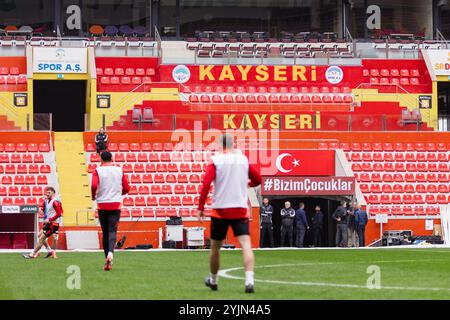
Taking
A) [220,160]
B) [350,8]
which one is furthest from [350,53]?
[220,160]

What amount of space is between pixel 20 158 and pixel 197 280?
96.8 ft

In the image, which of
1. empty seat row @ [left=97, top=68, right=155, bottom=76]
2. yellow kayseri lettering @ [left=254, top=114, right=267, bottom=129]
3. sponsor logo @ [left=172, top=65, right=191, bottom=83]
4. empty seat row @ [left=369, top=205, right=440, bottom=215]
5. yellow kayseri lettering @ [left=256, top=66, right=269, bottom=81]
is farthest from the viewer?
yellow kayseri lettering @ [left=256, top=66, right=269, bottom=81]

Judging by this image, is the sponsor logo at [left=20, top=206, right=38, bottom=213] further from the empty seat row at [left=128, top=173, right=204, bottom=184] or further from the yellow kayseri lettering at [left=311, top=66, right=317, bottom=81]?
the yellow kayseri lettering at [left=311, top=66, right=317, bottom=81]

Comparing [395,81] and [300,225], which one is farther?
[395,81]

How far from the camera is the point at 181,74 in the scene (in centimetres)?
5512

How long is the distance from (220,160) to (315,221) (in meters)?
28.7

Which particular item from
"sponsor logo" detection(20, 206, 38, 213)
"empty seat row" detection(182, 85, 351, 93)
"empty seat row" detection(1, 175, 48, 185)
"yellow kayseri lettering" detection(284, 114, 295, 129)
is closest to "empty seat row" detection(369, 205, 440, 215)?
"yellow kayseri lettering" detection(284, 114, 295, 129)

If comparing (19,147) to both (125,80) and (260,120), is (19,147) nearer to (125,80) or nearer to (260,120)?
(125,80)

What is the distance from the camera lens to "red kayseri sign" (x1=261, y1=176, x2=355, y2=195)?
44.4 meters

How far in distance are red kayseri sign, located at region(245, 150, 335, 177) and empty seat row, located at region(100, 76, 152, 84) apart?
33.4 feet

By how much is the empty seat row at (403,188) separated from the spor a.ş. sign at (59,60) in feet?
48.7


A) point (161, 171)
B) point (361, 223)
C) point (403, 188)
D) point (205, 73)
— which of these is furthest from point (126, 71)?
point (361, 223)

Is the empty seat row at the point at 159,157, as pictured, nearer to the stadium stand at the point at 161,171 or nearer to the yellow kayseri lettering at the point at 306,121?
the stadium stand at the point at 161,171

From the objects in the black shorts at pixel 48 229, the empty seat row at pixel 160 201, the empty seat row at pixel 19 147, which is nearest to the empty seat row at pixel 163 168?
the empty seat row at pixel 160 201
